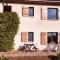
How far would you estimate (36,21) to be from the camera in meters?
36.2

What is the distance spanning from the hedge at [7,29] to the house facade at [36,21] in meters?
1.58

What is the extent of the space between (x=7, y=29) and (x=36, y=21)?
3.72 metres

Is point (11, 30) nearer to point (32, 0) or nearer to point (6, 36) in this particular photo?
point (6, 36)

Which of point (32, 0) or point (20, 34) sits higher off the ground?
point (32, 0)

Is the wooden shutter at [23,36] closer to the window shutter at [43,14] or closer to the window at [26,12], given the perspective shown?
the window at [26,12]

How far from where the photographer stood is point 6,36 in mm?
33750

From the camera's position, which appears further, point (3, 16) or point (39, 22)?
point (39, 22)

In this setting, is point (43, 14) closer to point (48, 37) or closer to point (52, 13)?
point (52, 13)

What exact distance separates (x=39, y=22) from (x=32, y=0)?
2270 mm

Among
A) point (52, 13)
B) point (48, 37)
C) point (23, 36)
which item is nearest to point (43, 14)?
point (52, 13)

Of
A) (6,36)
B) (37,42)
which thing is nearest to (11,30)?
(6,36)

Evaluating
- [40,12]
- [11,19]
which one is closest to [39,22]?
[40,12]

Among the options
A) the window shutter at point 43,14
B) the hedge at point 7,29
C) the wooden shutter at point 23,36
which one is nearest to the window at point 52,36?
the window shutter at point 43,14

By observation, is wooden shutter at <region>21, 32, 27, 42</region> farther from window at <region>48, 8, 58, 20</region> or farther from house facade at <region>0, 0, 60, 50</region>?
window at <region>48, 8, 58, 20</region>
